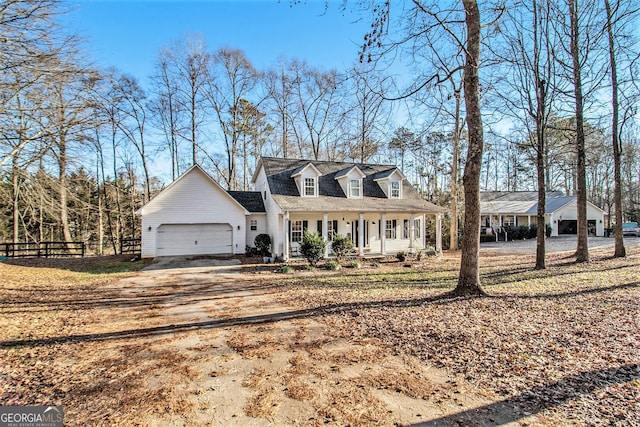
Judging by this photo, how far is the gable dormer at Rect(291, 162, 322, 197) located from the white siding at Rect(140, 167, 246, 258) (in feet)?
12.9

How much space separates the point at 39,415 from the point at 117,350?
1859 mm

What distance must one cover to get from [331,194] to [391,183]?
14.1 feet

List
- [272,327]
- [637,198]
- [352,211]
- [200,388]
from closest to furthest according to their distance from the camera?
[200,388] → [272,327] → [352,211] → [637,198]

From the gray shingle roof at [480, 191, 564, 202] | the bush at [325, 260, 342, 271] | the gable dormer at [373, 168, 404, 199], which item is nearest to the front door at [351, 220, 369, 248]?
the gable dormer at [373, 168, 404, 199]

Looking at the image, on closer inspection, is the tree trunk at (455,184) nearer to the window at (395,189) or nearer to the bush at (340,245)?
the window at (395,189)

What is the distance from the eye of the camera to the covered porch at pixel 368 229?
1789 centimetres

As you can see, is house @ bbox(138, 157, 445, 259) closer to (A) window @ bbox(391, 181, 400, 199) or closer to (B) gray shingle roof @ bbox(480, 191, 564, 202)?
(A) window @ bbox(391, 181, 400, 199)

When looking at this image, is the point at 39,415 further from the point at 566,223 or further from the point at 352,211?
the point at 566,223

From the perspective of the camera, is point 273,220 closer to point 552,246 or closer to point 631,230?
point 552,246

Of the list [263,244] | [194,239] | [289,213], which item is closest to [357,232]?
[289,213]

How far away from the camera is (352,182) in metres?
19.9

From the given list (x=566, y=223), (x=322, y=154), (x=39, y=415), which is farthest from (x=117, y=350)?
(x=566, y=223)

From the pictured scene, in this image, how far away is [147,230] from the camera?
17.6 m

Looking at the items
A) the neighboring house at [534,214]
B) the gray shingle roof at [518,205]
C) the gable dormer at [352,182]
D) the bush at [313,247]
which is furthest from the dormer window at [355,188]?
the neighboring house at [534,214]
